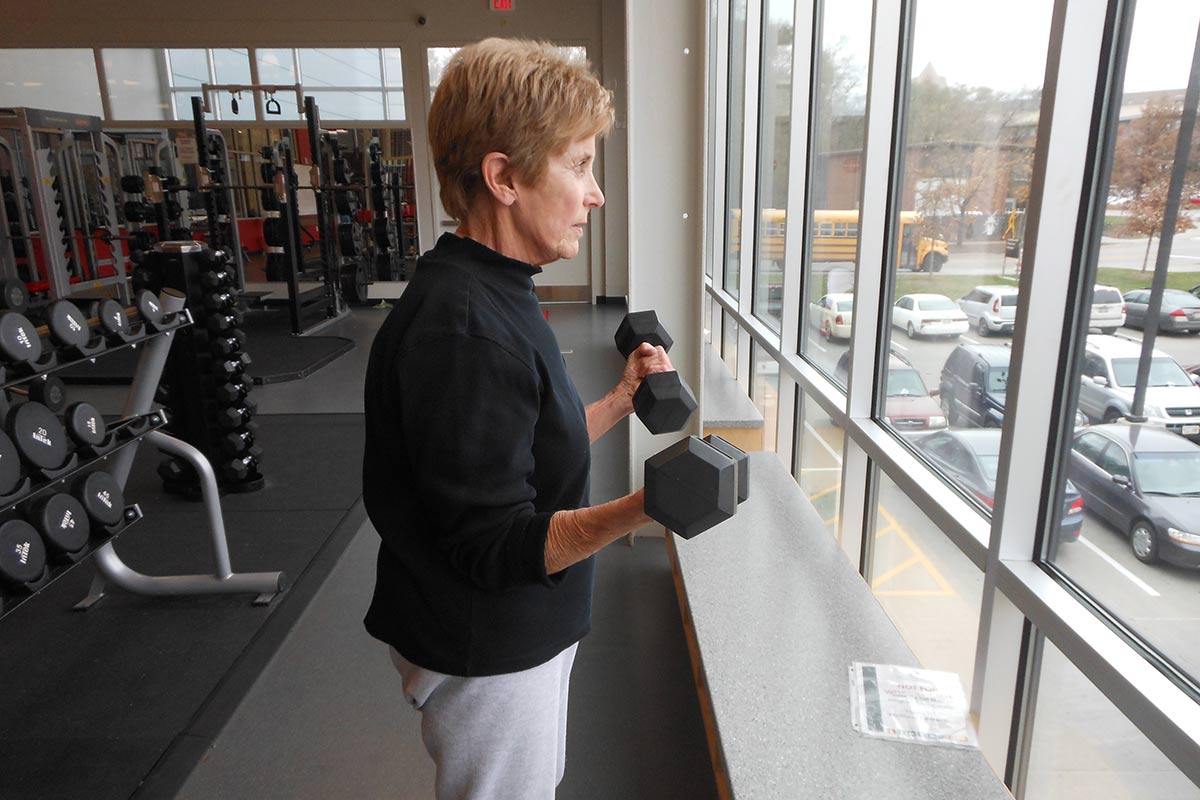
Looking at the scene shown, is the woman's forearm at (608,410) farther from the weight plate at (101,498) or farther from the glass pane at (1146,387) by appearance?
the weight plate at (101,498)

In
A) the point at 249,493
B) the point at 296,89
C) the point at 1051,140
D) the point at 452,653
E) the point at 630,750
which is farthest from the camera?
the point at 296,89

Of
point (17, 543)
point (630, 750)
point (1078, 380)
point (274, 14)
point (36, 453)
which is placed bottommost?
point (630, 750)

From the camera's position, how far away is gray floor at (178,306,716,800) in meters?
1.87

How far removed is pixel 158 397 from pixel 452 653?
346cm

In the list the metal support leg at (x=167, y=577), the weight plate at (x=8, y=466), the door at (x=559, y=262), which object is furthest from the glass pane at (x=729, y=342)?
the door at (x=559, y=262)

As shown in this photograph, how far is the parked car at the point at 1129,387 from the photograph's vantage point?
3.49 ft

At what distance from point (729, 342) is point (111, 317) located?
11.1 ft

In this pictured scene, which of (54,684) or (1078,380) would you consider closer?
(1078,380)

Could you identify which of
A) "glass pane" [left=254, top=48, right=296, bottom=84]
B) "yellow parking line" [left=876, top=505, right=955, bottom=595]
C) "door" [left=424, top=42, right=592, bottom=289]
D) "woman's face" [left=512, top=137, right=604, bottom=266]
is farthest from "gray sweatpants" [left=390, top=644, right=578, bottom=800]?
"glass pane" [left=254, top=48, right=296, bottom=84]

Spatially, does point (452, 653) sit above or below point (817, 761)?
above

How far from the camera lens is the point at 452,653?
99 cm

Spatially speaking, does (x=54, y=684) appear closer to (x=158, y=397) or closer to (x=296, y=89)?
(x=158, y=397)

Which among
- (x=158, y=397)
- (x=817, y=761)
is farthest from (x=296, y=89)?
(x=817, y=761)

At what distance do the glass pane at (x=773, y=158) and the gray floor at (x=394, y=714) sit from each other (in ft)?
4.31
